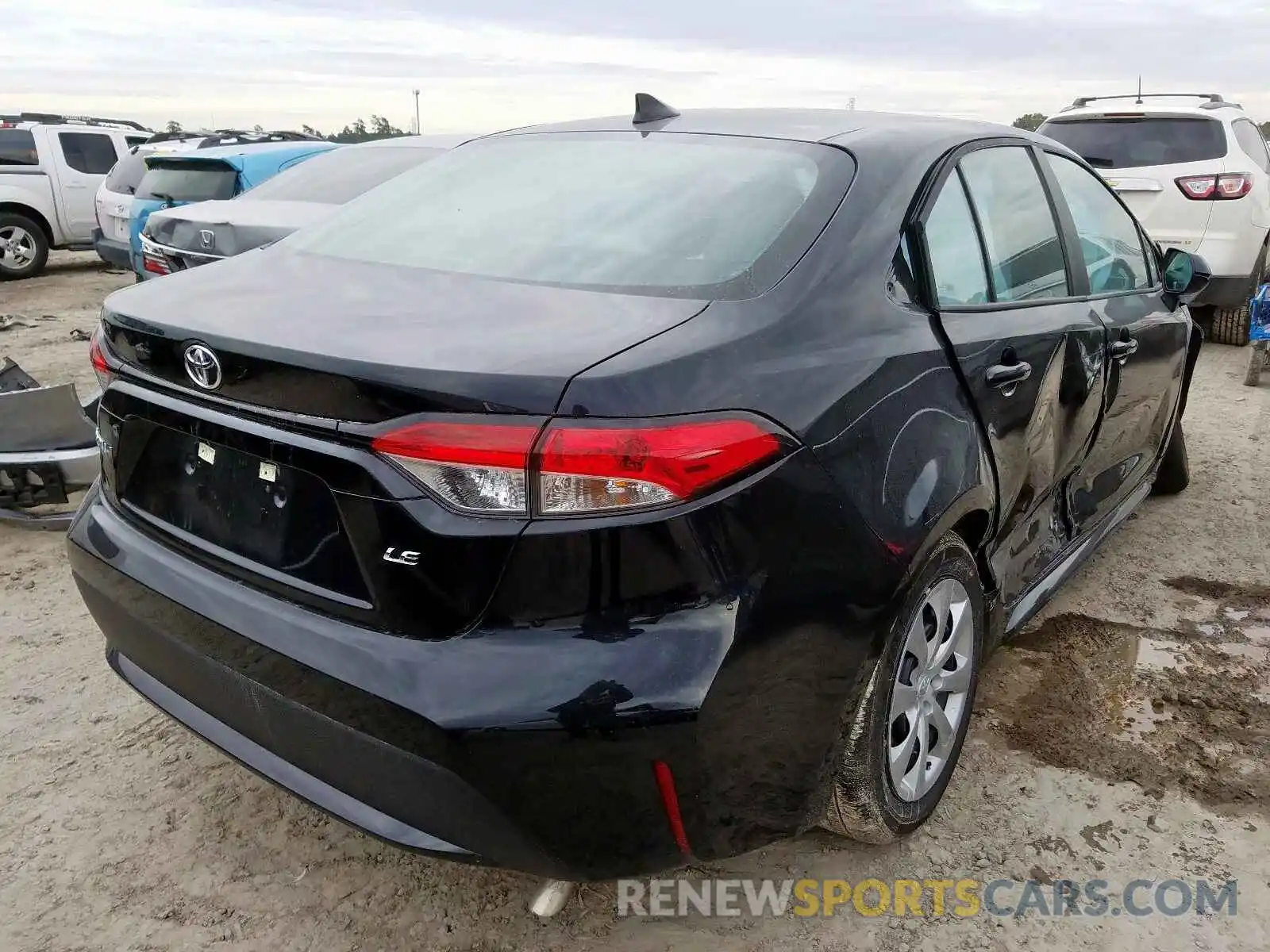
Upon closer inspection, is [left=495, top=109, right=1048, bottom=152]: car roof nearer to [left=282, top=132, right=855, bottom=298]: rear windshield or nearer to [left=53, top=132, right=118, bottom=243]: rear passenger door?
[left=282, top=132, right=855, bottom=298]: rear windshield

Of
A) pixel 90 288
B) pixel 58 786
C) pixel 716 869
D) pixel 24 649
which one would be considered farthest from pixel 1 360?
pixel 716 869

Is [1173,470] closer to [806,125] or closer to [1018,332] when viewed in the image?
[1018,332]

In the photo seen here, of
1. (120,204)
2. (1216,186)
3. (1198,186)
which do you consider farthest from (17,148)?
(1216,186)

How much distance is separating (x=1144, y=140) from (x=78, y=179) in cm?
1177

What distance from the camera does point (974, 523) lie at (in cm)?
226

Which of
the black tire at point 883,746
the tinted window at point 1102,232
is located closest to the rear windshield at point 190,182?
the tinted window at point 1102,232

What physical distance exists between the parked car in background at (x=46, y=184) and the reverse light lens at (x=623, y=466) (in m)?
12.9

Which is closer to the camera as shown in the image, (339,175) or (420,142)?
(339,175)

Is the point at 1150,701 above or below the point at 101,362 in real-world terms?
below

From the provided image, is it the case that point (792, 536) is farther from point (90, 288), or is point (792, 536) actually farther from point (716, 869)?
point (90, 288)

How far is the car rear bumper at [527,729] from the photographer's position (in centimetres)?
156

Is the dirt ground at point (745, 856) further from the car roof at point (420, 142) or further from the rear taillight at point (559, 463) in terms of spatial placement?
the car roof at point (420, 142)

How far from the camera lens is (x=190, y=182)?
26.2 ft

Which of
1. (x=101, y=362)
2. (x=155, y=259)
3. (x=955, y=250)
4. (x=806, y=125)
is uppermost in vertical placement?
(x=806, y=125)
